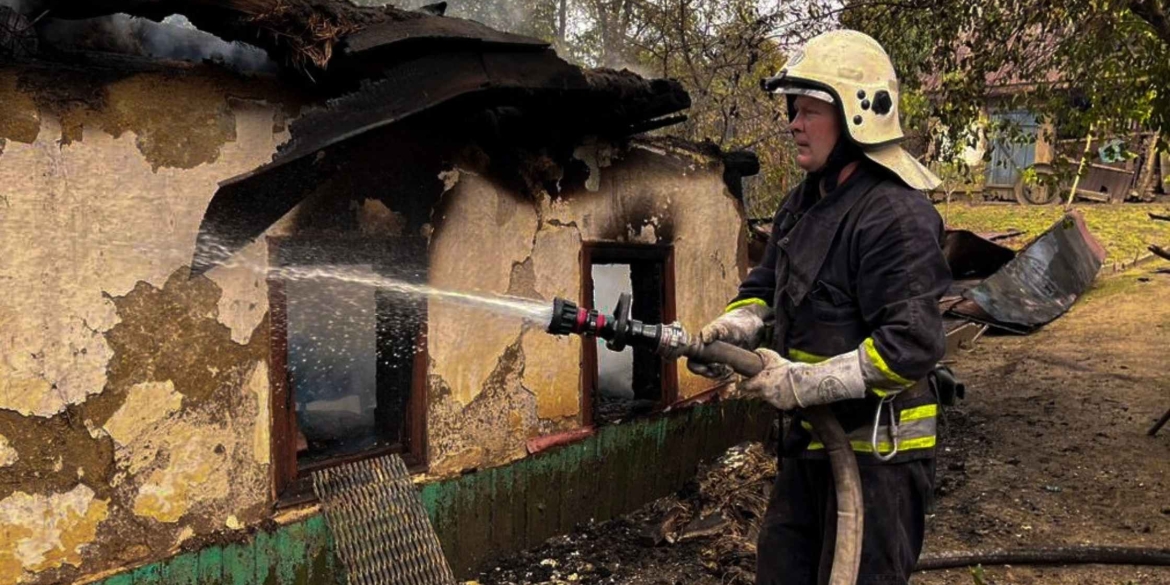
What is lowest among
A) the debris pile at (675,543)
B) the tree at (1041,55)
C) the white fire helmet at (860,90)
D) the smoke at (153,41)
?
the debris pile at (675,543)

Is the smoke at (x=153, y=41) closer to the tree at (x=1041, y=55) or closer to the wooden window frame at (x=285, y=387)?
the wooden window frame at (x=285, y=387)

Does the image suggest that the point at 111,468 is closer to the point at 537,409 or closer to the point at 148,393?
the point at 148,393

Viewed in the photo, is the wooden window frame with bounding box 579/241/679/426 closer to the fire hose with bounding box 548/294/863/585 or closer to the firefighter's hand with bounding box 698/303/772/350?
the firefighter's hand with bounding box 698/303/772/350

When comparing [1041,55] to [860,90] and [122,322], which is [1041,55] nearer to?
[860,90]

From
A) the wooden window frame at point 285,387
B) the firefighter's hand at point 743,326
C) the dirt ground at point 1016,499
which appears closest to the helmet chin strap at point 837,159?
the firefighter's hand at point 743,326

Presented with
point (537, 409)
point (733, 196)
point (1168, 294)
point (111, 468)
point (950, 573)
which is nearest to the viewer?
point (111, 468)

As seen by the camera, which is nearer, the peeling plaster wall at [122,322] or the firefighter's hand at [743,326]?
the firefighter's hand at [743,326]

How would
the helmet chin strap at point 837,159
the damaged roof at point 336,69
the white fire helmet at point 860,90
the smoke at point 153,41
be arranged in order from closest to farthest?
the white fire helmet at point 860,90 < the helmet chin strap at point 837,159 < the damaged roof at point 336,69 < the smoke at point 153,41

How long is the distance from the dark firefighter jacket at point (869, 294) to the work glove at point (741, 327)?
7.2 inches

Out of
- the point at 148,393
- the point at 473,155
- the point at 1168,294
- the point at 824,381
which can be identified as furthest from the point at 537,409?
the point at 1168,294

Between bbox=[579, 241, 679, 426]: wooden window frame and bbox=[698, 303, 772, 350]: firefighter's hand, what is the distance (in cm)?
291

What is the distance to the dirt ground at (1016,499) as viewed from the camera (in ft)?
18.9

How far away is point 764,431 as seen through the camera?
848 centimetres

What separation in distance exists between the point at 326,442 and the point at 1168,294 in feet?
48.9
